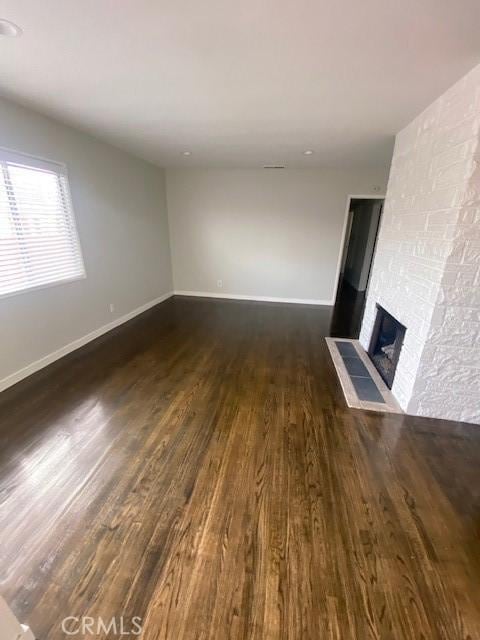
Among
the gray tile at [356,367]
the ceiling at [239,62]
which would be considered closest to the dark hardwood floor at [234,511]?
the gray tile at [356,367]

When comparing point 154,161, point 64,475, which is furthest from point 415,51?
point 154,161

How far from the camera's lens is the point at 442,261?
78.5 inches

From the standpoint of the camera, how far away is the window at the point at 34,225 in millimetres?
2521

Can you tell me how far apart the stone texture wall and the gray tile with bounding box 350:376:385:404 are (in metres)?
0.17

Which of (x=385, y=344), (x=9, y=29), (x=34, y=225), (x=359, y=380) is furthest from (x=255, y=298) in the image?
(x=9, y=29)

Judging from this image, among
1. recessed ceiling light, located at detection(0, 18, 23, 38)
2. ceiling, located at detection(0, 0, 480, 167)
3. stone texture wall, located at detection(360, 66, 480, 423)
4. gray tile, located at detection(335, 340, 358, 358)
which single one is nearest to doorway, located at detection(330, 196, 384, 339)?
gray tile, located at detection(335, 340, 358, 358)

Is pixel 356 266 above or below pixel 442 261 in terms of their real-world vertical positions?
below

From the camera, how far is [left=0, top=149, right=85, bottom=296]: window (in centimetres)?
252

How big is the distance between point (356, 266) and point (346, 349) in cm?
427

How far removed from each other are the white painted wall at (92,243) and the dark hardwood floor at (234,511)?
1.91 feet

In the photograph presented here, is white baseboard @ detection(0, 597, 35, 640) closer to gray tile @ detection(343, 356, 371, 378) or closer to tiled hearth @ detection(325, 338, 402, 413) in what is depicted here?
tiled hearth @ detection(325, 338, 402, 413)

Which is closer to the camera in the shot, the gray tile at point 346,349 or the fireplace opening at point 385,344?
the fireplace opening at point 385,344

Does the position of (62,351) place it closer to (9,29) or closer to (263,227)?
(9,29)

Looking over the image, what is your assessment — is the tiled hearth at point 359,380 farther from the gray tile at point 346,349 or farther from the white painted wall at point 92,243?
the white painted wall at point 92,243
